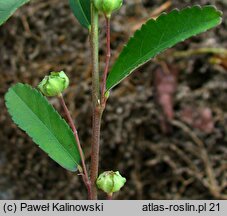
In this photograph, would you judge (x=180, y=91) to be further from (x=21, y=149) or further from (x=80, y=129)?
(x=21, y=149)

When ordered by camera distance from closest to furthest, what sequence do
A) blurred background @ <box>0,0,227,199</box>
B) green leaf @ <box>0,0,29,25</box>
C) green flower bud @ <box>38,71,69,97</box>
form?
green leaf @ <box>0,0,29,25</box>
green flower bud @ <box>38,71,69,97</box>
blurred background @ <box>0,0,227,199</box>

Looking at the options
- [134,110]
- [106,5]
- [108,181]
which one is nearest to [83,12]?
[106,5]

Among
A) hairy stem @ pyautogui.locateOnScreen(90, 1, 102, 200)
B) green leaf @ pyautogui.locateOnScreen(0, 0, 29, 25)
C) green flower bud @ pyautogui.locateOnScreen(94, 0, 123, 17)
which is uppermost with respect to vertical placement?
green flower bud @ pyautogui.locateOnScreen(94, 0, 123, 17)

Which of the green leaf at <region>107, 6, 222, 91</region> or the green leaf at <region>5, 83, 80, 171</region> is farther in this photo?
the green leaf at <region>5, 83, 80, 171</region>

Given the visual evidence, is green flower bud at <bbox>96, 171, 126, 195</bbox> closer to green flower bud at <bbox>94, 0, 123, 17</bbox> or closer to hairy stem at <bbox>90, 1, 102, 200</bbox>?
hairy stem at <bbox>90, 1, 102, 200</bbox>

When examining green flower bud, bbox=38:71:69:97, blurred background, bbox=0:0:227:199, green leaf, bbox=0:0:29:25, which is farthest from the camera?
blurred background, bbox=0:0:227:199

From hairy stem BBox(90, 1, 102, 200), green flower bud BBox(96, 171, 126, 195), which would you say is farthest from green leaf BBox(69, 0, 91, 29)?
green flower bud BBox(96, 171, 126, 195)
